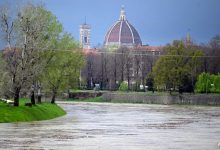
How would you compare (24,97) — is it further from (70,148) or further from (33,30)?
(70,148)

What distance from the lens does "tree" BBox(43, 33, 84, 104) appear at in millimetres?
75188

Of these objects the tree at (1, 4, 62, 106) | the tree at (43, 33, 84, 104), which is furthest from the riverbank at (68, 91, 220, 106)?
the tree at (1, 4, 62, 106)

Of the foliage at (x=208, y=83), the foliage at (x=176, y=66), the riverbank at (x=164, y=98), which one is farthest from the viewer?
the foliage at (x=176, y=66)

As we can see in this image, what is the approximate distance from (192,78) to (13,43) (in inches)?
2659

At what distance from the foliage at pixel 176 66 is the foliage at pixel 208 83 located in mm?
3788

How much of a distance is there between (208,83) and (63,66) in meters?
44.9

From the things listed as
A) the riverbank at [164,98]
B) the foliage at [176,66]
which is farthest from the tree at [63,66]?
the foliage at [176,66]

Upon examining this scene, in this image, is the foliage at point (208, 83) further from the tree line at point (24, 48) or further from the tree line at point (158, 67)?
the tree line at point (24, 48)

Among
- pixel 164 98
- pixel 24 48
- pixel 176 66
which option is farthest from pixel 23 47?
pixel 176 66

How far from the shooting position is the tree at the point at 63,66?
7519cm

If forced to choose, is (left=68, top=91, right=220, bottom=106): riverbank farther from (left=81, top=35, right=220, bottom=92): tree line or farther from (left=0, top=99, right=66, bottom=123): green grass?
(left=0, top=99, right=66, bottom=123): green grass

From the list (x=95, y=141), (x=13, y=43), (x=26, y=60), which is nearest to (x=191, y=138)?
(x=95, y=141)

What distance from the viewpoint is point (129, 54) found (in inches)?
5797

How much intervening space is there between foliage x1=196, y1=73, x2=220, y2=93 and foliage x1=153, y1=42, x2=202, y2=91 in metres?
3.79
